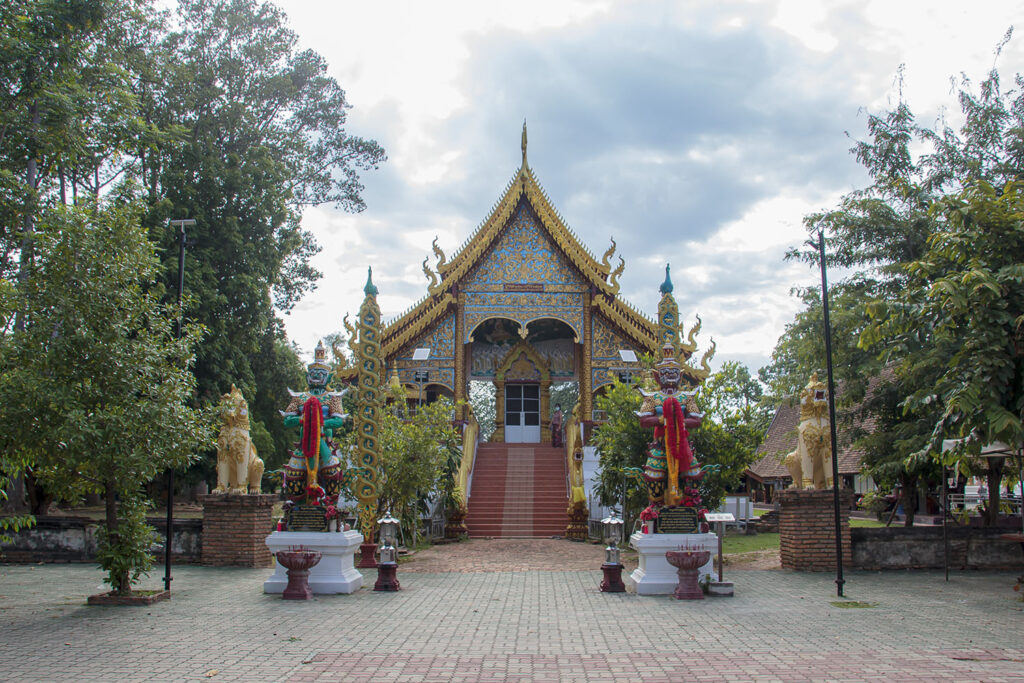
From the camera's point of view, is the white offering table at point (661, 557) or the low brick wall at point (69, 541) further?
the low brick wall at point (69, 541)

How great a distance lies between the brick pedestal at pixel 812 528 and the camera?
11484mm

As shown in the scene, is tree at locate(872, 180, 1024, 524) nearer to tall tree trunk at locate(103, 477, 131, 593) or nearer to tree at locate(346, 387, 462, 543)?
tree at locate(346, 387, 462, 543)

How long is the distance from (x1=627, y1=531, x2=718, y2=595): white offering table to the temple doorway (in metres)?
14.2

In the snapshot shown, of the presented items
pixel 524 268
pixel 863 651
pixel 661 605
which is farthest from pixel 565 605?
pixel 524 268

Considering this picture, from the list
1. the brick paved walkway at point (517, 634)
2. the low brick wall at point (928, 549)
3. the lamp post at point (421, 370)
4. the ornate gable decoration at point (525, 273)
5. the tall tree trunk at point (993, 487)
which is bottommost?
the brick paved walkway at point (517, 634)

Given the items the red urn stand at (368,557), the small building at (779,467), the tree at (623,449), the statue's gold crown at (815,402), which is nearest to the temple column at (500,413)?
the small building at (779,467)

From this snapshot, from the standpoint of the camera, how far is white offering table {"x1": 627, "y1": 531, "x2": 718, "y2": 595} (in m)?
10.0

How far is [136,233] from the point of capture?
9586mm

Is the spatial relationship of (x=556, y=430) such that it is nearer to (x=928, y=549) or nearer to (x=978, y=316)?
(x=928, y=549)

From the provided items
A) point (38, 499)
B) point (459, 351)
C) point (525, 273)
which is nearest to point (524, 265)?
point (525, 273)

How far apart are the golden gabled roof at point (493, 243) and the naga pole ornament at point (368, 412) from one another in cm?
954

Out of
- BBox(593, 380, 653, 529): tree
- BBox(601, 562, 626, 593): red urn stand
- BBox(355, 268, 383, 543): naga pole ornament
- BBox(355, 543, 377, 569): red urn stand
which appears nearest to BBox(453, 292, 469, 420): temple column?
BBox(593, 380, 653, 529): tree

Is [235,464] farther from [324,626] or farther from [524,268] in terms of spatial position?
[524,268]

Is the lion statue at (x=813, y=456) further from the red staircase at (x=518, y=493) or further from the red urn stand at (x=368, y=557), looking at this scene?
the red staircase at (x=518, y=493)
